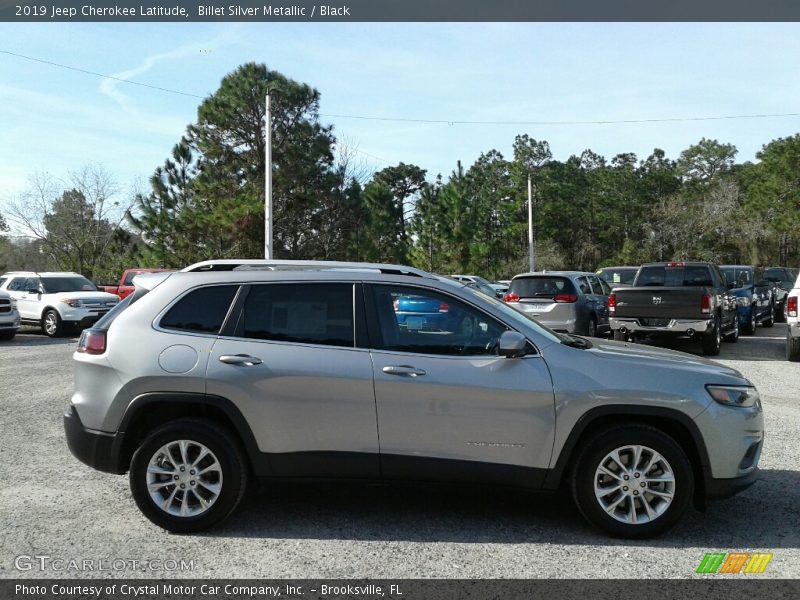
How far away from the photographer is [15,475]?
6039 millimetres

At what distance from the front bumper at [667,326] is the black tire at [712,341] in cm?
21

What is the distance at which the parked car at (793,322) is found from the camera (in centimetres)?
1291

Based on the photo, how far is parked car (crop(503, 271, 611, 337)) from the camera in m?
14.6

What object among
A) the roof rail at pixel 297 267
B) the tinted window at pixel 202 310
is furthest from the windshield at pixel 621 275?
the tinted window at pixel 202 310

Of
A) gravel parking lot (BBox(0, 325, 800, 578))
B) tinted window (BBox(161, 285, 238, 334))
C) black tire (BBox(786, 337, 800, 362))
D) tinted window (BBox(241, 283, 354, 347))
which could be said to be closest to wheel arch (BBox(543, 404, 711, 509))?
gravel parking lot (BBox(0, 325, 800, 578))

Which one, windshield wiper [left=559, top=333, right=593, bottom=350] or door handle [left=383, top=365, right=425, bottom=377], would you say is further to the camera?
windshield wiper [left=559, top=333, right=593, bottom=350]

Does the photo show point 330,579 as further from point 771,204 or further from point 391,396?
point 771,204

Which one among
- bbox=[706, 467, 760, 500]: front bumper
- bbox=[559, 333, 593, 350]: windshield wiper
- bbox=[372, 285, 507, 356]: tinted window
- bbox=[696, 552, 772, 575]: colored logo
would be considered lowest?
bbox=[696, 552, 772, 575]: colored logo

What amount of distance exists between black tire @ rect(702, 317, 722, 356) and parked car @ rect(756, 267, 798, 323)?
11136mm

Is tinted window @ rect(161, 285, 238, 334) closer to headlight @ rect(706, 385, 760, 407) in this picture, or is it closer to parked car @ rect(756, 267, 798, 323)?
headlight @ rect(706, 385, 760, 407)

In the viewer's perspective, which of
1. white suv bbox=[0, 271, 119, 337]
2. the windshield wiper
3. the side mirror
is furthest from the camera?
white suv bbox=[0, 271, 119, 337]

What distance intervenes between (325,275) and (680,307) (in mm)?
10326

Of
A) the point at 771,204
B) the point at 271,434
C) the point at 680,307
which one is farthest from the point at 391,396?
the point at 771,204

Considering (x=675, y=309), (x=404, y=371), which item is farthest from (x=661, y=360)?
(x=675, y=309)
